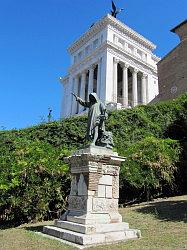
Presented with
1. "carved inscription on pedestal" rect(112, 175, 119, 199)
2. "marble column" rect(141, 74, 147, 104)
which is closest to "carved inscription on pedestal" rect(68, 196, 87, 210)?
"carved inscription on pedestal" rect(112, 175, 119, 199)

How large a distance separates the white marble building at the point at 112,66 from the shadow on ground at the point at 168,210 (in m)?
28.3

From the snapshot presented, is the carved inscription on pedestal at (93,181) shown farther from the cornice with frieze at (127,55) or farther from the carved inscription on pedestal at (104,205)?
the cornice with frieze at (127,55)

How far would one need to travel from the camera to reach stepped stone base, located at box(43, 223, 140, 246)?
6.50 m

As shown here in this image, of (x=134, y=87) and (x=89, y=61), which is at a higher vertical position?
(x=89, y=61)

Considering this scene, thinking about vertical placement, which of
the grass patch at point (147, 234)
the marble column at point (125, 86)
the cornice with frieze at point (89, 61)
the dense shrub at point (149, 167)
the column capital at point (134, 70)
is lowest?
the grass patch at point (147, 234)

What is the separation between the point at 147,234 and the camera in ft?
25.0

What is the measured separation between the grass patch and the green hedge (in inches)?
78.4

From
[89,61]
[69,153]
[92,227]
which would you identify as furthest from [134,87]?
[92,227]

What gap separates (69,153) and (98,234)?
5.78m

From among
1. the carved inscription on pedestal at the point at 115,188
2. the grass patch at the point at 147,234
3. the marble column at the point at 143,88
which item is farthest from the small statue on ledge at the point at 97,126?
the marble column at the point at 143,88

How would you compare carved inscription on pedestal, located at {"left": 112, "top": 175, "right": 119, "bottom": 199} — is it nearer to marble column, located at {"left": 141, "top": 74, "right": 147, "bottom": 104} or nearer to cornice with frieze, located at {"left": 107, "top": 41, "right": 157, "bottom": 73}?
cornice with frieze, located at {"left": 107, "top": 41, "right": 157, "bottom": 73}

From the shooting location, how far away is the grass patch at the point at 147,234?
6.43 meters

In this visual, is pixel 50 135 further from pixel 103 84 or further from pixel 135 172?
pixel 103 84

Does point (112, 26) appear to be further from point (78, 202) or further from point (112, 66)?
point (78, 202)
